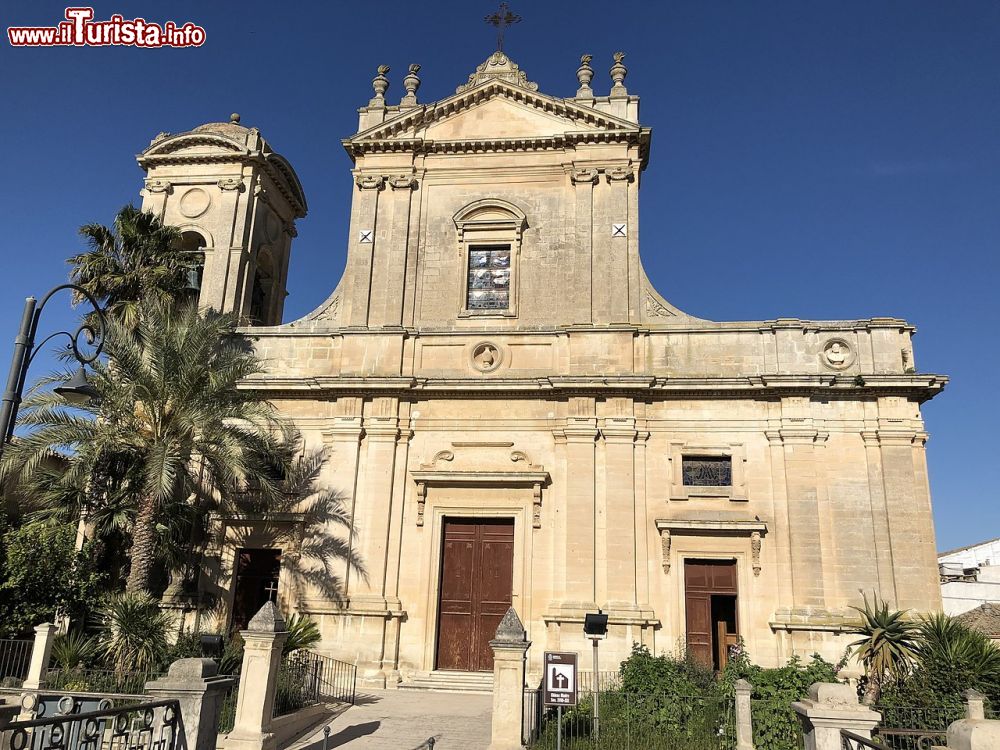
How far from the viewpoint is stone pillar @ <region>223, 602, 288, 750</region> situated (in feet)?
36.9

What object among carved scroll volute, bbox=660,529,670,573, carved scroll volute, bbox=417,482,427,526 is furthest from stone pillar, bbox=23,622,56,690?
carved scroll volute, bbox=660,529,670,573

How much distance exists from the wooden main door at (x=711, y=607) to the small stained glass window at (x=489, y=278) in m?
8.01

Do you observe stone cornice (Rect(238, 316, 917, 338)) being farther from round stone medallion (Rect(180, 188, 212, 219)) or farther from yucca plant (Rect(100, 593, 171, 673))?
yucca plant (Rect(100, 593, 171, 673))

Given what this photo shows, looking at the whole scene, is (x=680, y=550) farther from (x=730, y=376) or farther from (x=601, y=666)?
(x=730, y=376)

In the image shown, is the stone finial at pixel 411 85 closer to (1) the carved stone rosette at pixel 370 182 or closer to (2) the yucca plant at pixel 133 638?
(1) the carved stone rosette at pixel 370 182

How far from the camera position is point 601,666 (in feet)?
55.4

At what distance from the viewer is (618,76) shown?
21.9 metres

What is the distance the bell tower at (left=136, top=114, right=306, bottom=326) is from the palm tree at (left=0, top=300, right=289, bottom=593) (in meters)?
4.42

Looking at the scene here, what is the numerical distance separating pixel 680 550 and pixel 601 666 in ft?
9.98

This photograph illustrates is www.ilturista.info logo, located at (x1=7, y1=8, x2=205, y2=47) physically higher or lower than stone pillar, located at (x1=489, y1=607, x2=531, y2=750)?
higher

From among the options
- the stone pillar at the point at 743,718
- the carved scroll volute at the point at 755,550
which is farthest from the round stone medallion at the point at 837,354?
the stone pillar at the point at 743,718

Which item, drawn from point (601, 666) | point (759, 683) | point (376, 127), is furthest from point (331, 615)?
point (376, 127)

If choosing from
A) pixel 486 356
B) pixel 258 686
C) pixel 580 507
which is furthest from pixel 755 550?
pixel 258 686

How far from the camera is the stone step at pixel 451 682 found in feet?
55.9
